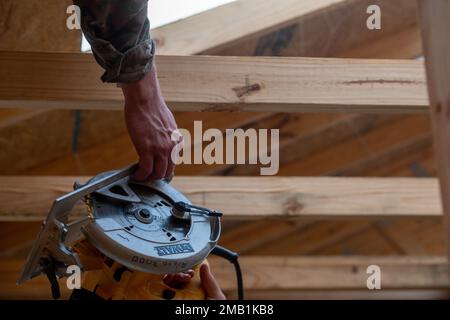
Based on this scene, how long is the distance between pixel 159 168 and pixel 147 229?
15 cm

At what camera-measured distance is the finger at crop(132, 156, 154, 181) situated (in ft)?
3.94

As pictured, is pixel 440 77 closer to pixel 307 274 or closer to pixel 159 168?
pixel 159 168

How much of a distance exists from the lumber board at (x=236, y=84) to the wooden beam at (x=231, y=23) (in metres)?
0.41

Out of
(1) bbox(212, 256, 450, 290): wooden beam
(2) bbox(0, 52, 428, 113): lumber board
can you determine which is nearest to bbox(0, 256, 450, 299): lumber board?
(1) bbox(212, 256, 450, 290): wooden beam

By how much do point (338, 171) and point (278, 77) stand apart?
1863 millimetres

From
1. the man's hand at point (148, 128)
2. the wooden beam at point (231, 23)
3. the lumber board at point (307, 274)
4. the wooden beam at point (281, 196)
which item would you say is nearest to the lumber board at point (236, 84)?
the man's hand at point (148, 128)

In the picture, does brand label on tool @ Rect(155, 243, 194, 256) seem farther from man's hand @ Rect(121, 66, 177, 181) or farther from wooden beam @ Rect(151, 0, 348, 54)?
wooden beam @ Rect(151, 0, 348, 54)

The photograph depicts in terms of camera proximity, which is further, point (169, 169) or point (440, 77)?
point (169, 169)

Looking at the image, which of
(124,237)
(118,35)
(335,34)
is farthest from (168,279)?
(335,34)

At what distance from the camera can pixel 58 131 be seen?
2279 mm

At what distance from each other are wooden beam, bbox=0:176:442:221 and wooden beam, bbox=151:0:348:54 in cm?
40

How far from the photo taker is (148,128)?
3.99ft

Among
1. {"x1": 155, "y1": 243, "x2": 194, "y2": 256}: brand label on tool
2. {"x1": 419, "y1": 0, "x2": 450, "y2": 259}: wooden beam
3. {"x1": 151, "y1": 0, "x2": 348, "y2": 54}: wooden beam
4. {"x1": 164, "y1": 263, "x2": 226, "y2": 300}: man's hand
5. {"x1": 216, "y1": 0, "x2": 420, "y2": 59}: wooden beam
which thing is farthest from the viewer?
{"x1": 216, "y1": 0, "x2": 420, "y2": 59}: wooden beam

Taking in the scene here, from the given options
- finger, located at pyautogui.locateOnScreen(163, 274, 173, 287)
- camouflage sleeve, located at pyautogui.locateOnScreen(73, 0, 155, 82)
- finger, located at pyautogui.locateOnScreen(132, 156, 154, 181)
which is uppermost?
camouflage sleeve, located at pyautogui.locateOnScreen(73, 0, 155, 82)
